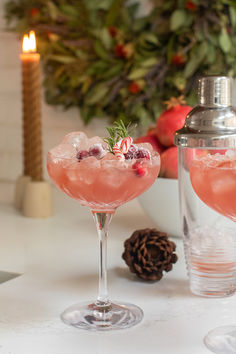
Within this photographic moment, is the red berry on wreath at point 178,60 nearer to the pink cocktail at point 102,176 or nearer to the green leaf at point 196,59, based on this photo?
the green leaf at point 196,59

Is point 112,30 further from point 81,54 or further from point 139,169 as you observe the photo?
point 139,169

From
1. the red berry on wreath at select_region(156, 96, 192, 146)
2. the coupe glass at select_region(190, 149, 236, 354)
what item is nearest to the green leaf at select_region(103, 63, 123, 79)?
the red berry on wreath at select_region(156, 96, 192, 146)

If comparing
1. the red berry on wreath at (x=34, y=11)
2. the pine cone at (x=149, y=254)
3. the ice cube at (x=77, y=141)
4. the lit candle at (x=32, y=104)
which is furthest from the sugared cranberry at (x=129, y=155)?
the red berry on wreath at (x=34, y=11)

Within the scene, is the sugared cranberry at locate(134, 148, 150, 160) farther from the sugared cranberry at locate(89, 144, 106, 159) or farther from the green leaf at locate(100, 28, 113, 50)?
the green leaf at locate(100, 28, 113, 50)

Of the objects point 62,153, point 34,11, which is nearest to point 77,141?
point 62,153

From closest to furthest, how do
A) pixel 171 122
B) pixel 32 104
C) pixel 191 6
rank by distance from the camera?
pixel 171 122
pixel 32 104
pixel 191 6

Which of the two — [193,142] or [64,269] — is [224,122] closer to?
[193,142]
